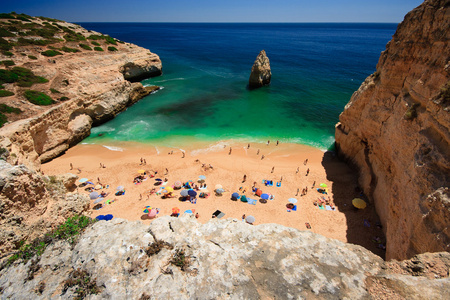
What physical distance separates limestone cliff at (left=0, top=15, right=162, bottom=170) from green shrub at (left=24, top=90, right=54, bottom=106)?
55 cm

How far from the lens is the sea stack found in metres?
46.3

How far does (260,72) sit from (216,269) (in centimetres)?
4596

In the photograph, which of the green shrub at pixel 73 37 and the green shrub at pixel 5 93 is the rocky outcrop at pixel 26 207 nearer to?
the green shrub at pixel 5 93

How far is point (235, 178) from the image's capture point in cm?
2209

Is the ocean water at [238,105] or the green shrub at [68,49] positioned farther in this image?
the green shrub at [68,49]

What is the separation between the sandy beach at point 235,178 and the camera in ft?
56.5

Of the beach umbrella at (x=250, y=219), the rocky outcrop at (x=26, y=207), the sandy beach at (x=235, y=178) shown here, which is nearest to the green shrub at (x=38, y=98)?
the sandy beach at (x=235, y=178)

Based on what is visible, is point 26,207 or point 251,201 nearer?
point 26,207

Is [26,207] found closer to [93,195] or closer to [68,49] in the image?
[93,195]

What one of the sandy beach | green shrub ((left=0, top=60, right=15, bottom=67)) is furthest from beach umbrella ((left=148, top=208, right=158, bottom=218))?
green shrub ((left=0, top=60, right=15, bottom=67))

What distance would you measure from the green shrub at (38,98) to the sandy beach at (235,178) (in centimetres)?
600

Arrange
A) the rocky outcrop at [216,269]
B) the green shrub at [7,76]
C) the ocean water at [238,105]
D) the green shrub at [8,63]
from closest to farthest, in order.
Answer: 1. the rocky outcrop at [216,269]
2. the green shrub at [7,76]
3. the green shrub at [8,63]
4. the ocean water at [238,105]

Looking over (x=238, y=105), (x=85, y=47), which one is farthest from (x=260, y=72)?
(x=85, y=47)

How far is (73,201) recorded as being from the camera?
417 inches
